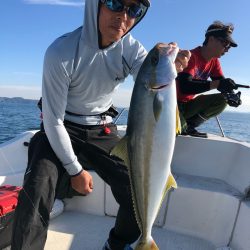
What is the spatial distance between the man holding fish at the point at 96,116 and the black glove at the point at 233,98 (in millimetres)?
2534

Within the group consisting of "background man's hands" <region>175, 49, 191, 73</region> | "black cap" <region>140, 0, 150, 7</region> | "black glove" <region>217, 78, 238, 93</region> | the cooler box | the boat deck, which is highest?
"black cap" <region>140, 0, 150, 7</region>

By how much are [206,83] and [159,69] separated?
131 inches

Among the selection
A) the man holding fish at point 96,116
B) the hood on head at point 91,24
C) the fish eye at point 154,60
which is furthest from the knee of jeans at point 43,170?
the fish eye at point 154,60

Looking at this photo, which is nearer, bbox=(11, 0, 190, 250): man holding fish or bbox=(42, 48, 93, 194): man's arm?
bbox=(11, 0, 190, 250): man holding fish

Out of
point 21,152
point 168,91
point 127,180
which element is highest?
point 168,91

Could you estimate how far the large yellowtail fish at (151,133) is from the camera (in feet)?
8.57

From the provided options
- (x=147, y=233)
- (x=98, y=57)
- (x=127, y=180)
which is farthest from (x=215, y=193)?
(x=98, y=57)

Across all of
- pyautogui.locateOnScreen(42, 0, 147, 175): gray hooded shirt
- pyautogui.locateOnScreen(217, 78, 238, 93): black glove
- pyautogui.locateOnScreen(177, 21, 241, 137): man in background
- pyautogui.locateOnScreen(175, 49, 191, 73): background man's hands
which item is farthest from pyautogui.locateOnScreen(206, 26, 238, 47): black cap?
pyautogui.locateOnScreen(175, 49, 191, 73): background man's hands

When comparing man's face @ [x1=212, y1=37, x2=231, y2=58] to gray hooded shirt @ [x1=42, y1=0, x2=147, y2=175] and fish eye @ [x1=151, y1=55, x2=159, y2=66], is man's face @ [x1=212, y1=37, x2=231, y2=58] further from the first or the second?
fish eye @ [x1=151, y1=55, x2=159, y2=66]

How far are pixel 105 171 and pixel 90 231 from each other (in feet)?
5.05

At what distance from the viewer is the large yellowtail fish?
261 centimetres

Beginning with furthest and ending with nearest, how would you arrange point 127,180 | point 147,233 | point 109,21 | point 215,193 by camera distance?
point 215,193 → point 127,180 → point 109,21 → point 147,233

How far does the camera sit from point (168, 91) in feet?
8.60

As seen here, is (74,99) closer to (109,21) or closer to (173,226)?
(109,21)
